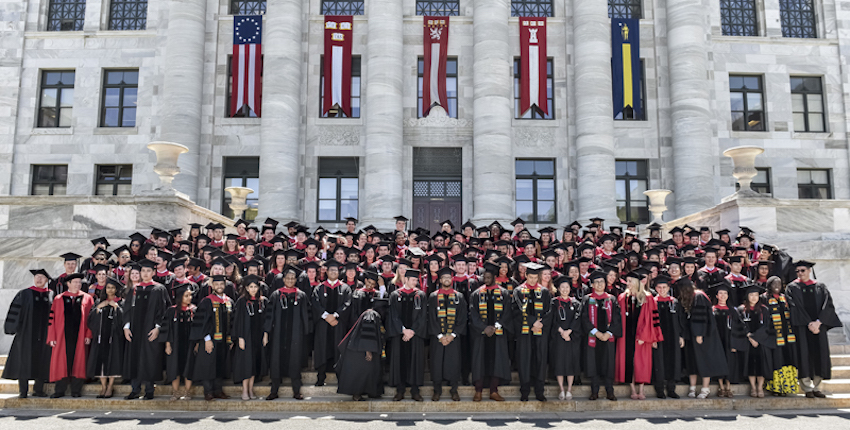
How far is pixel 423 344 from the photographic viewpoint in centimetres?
933

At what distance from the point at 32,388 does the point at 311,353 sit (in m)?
4.35

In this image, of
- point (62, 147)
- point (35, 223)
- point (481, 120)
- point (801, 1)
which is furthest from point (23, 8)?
point (801, 1)

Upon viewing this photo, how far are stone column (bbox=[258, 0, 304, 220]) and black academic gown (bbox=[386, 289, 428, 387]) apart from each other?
12544 mm

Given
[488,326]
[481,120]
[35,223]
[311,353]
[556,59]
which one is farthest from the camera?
[556,59]

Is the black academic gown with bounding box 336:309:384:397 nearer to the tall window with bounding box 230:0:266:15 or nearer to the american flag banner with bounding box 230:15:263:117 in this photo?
the american flag banner with bounding box 230:15:263:117

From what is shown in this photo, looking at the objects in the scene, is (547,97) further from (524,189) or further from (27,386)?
(27,386)

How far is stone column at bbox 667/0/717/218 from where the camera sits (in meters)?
21.8

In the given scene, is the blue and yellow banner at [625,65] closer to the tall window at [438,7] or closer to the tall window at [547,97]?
the tall window at [547,97]

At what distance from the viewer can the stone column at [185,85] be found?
21.9m

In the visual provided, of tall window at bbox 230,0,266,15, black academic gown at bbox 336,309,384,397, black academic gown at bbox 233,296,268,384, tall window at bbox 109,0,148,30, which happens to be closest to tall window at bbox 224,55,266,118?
tall window at bbox 230,0,266,15

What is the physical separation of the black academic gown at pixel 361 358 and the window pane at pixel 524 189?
14.3 m

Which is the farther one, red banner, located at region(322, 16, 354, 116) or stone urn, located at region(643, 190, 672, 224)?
red banner, located at region(322, 16, 354, 116)

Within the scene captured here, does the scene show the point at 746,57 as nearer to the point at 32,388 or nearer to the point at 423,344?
the point at 423,344

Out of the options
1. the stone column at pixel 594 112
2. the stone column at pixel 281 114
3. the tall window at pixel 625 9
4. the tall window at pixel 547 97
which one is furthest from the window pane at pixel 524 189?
the stone column at pixel 281 114
